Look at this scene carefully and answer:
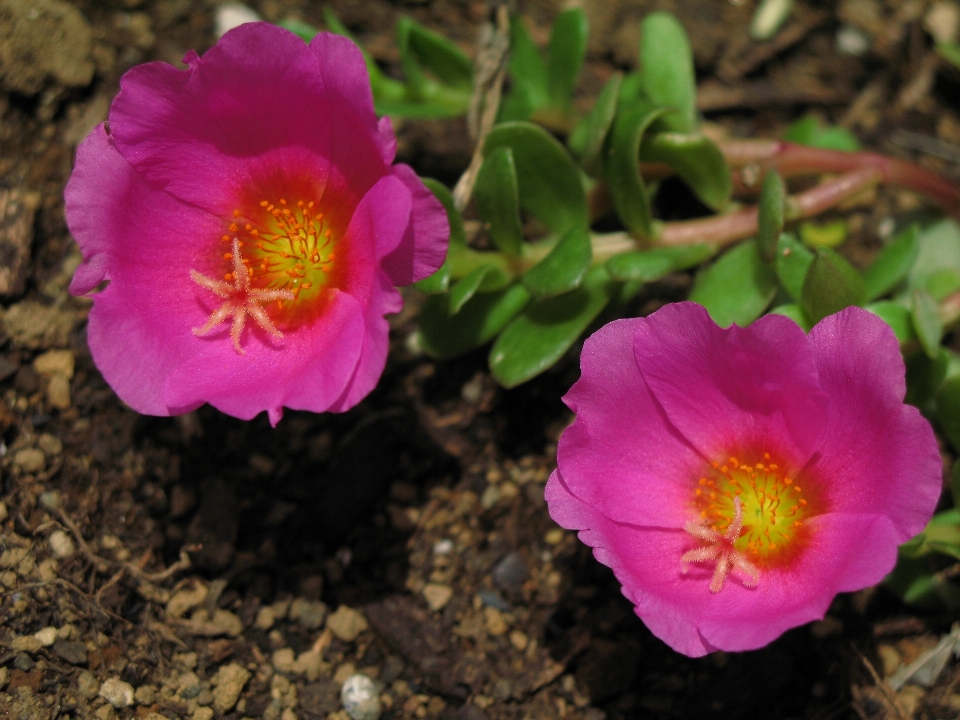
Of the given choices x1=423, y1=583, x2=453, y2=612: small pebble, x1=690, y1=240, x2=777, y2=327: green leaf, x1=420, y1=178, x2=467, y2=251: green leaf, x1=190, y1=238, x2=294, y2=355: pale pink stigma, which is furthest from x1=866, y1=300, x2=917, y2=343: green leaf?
x1=190, y1=238, x2=294, y2=355: pale pink stigma

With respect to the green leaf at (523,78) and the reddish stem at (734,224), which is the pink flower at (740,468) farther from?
the green leaf at (523,78)

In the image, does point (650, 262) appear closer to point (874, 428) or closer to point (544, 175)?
point (544, 175)

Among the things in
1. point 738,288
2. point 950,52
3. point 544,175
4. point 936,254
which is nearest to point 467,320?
point 544,175

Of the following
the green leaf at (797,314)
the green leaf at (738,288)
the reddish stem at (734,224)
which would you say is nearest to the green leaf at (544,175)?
the reddish stem at (734,224)

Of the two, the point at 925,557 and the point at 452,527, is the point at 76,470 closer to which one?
the point at 452,527

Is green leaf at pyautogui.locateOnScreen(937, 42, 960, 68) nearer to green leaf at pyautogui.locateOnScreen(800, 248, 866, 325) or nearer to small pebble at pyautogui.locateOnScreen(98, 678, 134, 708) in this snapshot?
green leaf at pyautogui.locateOnScreen(800, 248, 866, 325)
